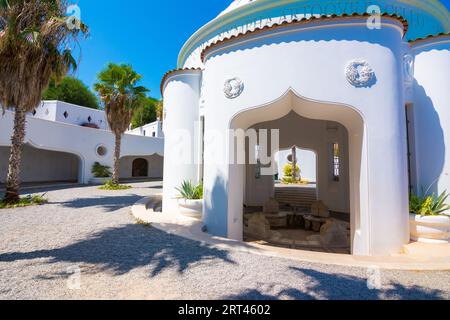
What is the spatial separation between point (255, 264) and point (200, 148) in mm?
5586

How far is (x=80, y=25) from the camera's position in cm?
1034

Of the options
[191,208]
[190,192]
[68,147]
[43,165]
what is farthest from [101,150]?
[191,208]

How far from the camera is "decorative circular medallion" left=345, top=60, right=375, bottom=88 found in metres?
5.38

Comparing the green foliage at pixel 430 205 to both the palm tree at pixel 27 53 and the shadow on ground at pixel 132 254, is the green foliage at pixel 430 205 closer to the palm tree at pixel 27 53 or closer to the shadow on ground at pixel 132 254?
the shadow on ground at pixel 132 254

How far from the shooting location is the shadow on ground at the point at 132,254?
4164 millimetres

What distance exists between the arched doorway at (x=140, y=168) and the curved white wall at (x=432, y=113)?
28.5m

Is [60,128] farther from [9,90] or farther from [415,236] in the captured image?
[415,236]

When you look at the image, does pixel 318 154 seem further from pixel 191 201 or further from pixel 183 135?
pixel 191 201

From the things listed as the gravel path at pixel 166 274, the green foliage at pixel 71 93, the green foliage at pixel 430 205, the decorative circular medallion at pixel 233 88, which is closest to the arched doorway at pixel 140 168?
the green foliage at pixel 71 93

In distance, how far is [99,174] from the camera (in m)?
21.0

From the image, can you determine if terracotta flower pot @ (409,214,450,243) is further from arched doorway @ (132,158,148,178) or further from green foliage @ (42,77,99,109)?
green foliage @ (42,77,99,109)

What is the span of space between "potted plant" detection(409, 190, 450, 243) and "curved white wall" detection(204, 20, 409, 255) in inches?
16.4

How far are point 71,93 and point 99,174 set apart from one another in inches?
851

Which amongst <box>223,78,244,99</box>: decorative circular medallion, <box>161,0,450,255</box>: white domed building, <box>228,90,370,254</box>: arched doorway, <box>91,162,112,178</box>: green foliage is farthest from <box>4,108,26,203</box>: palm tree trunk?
<box>91,162,112,178</box>: green foliage
